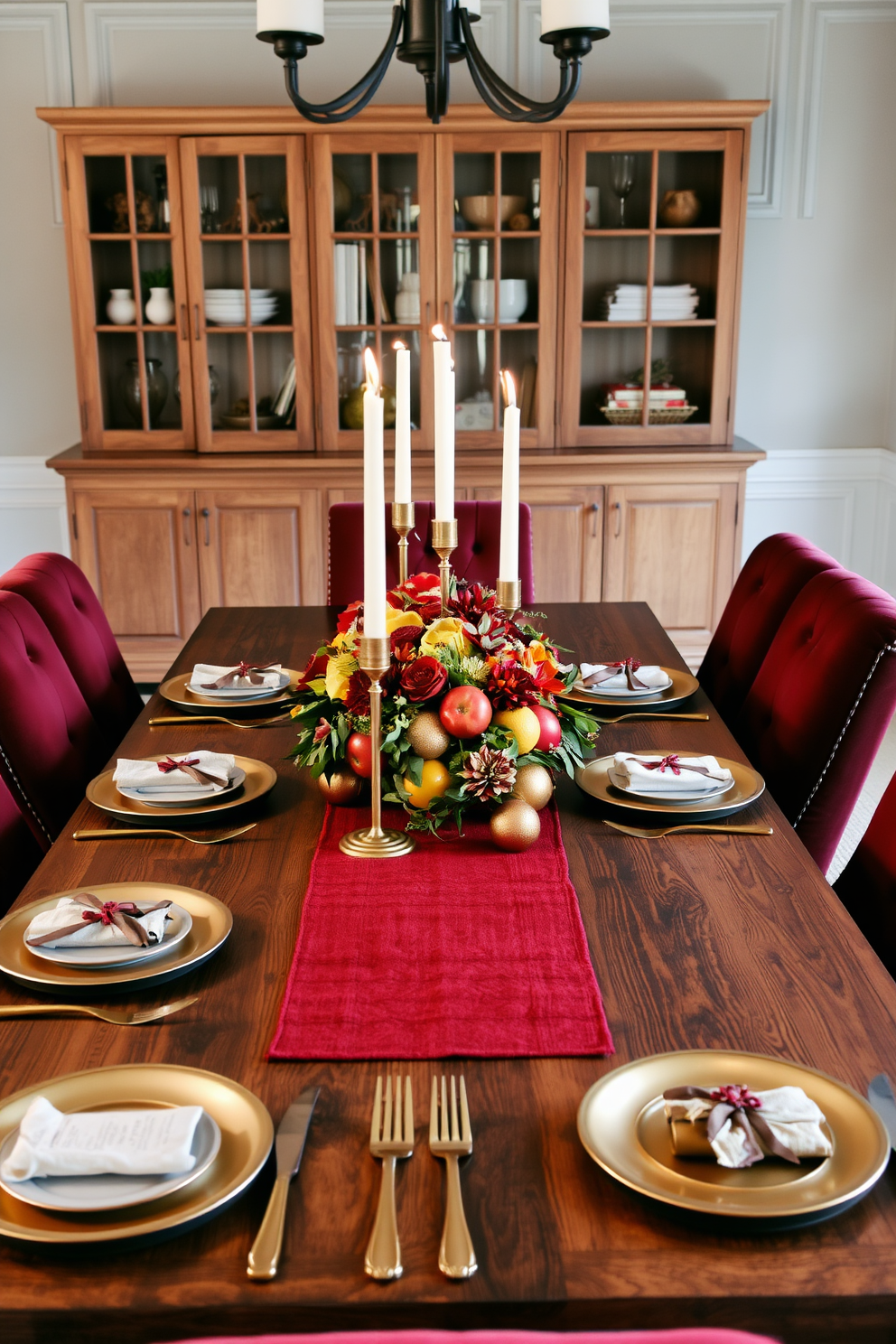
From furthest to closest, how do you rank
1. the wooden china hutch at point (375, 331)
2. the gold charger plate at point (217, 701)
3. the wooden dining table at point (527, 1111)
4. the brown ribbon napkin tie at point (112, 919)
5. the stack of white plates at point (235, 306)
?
the stack of white plates at point (235, 306), the wooden china hutch at point (375, 331), the gold charger plate at point (217, 701), the brown ribbon napkin tie at point (112, 919), the wooden dining table at point (527, 1111)

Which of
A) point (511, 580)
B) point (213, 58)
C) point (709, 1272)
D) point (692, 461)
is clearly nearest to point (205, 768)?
point (511, 580)

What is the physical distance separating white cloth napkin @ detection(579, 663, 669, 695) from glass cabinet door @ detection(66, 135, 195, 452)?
7.34 feet

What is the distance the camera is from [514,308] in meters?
3.78

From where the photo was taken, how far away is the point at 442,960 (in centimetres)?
116

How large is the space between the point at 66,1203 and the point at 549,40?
Answer: 1604 mm

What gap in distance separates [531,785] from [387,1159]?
62cm

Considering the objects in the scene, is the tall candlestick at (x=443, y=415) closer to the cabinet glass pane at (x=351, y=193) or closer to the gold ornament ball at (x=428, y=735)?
the gold ornament ball at (x=428, y=735)

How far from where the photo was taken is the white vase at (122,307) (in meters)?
3.76

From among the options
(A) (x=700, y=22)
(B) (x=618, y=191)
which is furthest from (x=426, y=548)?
(A) (x=700, y=22)

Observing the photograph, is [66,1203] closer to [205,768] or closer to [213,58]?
[205,768]

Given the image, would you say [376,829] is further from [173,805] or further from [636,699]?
[636,699]

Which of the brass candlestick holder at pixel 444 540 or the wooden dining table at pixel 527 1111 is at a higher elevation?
the brass candlestick holder at pixel 444 540

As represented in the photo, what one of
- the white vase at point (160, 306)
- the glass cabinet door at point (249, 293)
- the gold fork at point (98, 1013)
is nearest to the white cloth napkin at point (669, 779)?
the gold fork at point (98, 1013)

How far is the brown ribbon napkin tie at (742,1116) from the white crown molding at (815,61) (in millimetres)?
3732
